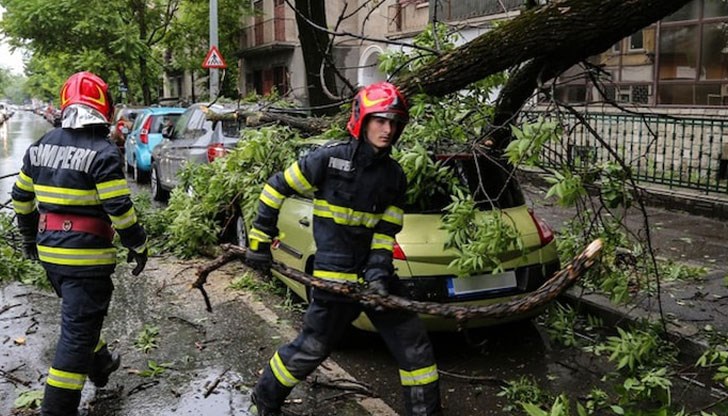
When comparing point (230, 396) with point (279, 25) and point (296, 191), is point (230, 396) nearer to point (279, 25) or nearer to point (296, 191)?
point (296, 191)

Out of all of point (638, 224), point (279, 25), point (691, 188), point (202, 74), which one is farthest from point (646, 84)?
point (202, 74)

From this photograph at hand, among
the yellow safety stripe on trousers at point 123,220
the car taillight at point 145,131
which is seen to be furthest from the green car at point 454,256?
the car taillight at point 145,131

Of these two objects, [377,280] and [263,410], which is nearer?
[377,280]

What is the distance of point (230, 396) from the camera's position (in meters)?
4.27

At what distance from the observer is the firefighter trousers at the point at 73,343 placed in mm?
3703

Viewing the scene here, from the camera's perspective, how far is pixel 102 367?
13.8ft

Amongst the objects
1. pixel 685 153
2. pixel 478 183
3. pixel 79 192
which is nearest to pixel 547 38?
pixel 478 183

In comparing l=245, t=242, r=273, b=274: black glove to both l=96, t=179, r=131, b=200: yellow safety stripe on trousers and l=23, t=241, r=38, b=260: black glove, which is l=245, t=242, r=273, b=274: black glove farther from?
l=23, t=241, r=38, b=260: black glove

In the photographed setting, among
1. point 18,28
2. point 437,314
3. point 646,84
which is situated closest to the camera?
point 437,314

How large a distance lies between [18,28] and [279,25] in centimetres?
953

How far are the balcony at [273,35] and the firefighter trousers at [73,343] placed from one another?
24.3m

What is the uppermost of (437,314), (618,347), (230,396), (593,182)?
(593,182)

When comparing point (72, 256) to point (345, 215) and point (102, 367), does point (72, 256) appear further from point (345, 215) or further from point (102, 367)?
point (345, 215)

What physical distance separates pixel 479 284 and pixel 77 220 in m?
2.50
